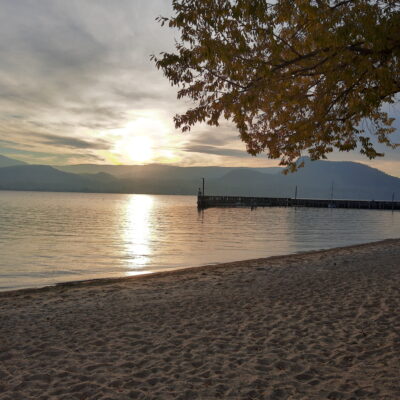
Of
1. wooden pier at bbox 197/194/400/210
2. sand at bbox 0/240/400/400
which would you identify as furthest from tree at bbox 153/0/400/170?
wooden pier at bbox 197/194/400/210

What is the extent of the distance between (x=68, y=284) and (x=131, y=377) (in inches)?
328

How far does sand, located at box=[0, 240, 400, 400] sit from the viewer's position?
4703 millimetres

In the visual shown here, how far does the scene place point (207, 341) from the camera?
634cm

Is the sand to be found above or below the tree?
below

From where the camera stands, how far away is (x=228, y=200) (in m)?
103

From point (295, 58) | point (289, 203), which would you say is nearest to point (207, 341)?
point (295, 58)

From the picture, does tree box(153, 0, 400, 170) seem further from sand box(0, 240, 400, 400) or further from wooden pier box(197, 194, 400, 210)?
wooden pier box(197, 194, 400, 210)

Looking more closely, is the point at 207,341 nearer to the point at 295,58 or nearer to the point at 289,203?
the point at 295,58

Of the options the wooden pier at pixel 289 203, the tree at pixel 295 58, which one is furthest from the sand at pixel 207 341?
the wooden pier at pixel 289 203

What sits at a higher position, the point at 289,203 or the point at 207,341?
the point at 289,203

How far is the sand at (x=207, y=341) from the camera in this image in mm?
4703

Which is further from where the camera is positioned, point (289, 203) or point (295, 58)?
point (289, 203)

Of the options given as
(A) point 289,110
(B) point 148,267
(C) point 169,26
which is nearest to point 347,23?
(C) point 169,26

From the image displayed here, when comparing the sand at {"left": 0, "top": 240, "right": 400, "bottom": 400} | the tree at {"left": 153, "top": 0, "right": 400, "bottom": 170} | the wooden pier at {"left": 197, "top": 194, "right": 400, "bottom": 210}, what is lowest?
the sand at {"left": 0, "top": 240, "right": 400, "bottom": 400}
